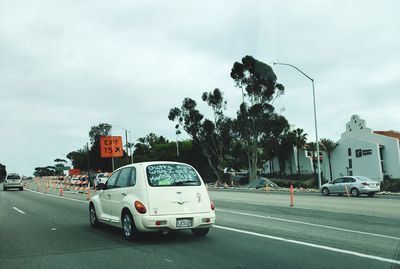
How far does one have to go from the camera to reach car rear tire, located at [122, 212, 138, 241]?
31.1 ft

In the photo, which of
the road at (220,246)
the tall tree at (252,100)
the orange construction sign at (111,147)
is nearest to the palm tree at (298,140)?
the tall tree at (252,100)

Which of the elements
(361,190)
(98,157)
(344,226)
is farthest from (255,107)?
(98,157)

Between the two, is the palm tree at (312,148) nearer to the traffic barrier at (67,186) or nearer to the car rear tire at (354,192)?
the traffic barrier at (67,186)

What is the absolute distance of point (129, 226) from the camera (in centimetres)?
969

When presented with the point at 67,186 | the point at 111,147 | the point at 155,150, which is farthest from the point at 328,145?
the point at 155,150

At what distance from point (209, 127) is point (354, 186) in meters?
35.4

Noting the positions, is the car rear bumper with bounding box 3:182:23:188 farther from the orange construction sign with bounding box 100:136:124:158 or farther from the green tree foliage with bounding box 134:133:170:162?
the green tree foliage with bounding box 134:133:170:162

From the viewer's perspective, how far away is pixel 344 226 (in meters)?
12.3

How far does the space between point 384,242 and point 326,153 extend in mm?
54047

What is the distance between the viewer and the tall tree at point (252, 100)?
2201 inches

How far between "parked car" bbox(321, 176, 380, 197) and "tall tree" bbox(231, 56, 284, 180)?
25654 millimetres

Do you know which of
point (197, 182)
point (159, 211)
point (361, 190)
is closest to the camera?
point (159, 211)

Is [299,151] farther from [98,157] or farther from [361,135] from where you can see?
[98,157]

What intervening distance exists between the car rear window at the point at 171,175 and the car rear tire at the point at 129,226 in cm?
92
